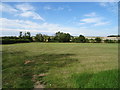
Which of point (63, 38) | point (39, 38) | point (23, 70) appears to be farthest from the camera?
point (39, 38)

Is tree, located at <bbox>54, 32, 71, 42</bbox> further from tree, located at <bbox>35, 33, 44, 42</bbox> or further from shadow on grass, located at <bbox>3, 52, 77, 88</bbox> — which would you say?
shadow on grass, located at <bbox>3, 52, 77, 88</bbox>

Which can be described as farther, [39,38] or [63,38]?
[39,38]

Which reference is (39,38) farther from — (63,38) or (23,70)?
(23,70)

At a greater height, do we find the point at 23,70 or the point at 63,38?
the point at 63,38

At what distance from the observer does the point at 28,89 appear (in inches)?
103

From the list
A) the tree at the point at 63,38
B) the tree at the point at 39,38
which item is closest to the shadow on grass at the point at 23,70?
the tree at the point at 63,38

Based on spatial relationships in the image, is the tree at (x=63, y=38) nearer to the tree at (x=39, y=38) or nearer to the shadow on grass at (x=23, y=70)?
the tree at (x=39, y=38)

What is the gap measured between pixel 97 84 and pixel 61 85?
1022mm

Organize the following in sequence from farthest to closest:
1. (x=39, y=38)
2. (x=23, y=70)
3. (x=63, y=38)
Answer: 1. (x=39, y=38)
2. (x=63, y=38)
3. (x=23, y=70)

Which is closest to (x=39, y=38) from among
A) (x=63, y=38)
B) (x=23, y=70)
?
(x=63, y=38)

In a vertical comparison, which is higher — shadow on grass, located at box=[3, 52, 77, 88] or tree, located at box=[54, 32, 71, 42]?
tree, located at box=[54, 32, 71, 42]

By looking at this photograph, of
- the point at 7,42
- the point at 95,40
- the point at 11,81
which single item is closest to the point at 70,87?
the point at 11,81

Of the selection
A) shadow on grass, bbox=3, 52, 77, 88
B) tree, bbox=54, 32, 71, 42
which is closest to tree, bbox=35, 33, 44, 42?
tree, bbox=54, 32, 71, 42

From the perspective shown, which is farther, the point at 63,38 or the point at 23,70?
the point at 63,38
